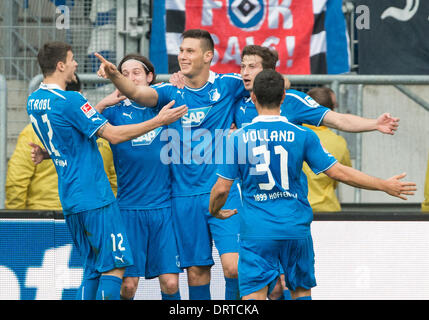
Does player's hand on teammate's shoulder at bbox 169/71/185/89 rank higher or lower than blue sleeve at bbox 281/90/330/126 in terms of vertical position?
higher

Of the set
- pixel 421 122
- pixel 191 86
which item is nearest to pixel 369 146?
Result: pixel 421 122

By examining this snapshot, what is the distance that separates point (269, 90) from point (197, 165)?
1198 millimetres

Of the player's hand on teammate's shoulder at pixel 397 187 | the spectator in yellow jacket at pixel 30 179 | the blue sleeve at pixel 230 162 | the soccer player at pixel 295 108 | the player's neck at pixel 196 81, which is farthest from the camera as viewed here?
the spectator in yellow jacket at pixel 30 179

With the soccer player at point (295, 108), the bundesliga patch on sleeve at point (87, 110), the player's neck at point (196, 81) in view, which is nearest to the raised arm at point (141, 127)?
the bundesliga patch on sleeve at point (87, 110)

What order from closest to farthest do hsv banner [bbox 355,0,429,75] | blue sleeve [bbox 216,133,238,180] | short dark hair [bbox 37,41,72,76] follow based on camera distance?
1. blue sleeve [bbox 216,133,238,180]
2. short dark hair [bbox 37,41,72,76]
3. hsv banner [bbox 355,0,429,75]

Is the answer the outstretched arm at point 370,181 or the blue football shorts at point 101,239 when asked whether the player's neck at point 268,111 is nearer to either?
the outstretched arm at point 370,181

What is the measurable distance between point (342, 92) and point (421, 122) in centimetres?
101

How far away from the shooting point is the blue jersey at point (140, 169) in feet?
20.7

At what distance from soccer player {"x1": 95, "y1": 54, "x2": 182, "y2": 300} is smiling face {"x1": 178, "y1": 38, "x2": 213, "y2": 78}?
0.43 metres

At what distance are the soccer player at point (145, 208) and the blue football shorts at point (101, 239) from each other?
474mm

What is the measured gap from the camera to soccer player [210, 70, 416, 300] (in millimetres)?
5242

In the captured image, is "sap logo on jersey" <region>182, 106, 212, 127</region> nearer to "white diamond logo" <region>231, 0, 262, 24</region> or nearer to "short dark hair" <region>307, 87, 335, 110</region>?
"short dark hair" <region>307, 87, 335, 110</region>

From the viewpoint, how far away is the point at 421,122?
853cm

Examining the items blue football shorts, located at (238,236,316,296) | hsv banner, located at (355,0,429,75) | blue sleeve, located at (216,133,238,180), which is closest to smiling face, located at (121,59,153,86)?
blue sleeve, located at (216,133,238,180)
